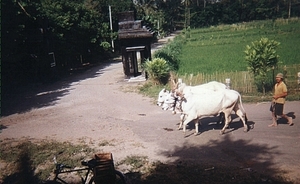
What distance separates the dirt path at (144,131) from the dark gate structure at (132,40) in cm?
402

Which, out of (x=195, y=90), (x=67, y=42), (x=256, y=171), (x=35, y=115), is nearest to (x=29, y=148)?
(x=35, y=115)

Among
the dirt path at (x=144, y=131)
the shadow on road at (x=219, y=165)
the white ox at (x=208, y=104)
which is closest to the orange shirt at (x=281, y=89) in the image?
the dirt path at (x=144, y=131)

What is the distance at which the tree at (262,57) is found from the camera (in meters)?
12.7

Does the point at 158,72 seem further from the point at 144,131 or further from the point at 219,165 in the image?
the point at 219,165

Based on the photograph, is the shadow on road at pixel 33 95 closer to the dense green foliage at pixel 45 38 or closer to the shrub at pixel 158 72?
the dense green foliage at pixel 45 38

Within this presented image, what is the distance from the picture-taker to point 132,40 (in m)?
19.9

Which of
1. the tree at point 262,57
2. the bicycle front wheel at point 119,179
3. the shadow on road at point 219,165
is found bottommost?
the shadow on road at point 219,165

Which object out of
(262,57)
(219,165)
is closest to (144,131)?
(219,165)

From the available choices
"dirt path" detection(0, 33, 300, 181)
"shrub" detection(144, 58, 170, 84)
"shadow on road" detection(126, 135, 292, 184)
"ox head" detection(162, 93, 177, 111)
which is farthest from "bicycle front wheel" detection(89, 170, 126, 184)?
"shrub" detection(144, 58, 170, 84)

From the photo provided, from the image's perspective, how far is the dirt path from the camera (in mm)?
7543

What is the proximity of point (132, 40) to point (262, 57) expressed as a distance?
1020 cm

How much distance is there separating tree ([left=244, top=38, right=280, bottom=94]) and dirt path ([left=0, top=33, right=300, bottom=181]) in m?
2.16

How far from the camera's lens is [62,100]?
15578 mm

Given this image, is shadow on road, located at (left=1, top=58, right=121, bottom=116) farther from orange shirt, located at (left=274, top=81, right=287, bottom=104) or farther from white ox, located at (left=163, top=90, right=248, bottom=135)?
orange shirt, located at (left=274, top=81, right=287, bottom=104)
